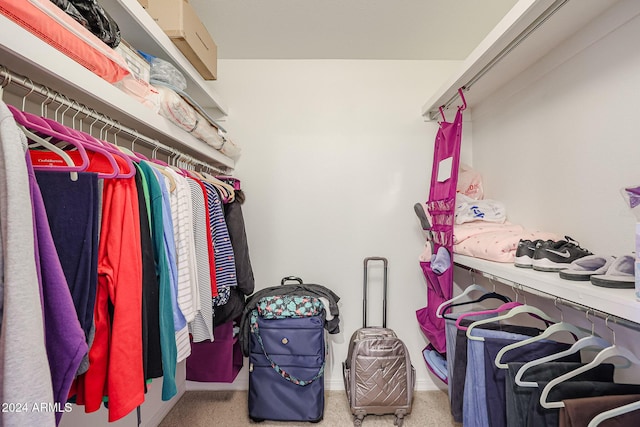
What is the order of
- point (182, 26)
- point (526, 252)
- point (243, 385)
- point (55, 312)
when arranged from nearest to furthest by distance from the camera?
1. point (55, 312)
2. point (526, 252)
3. point (182, 26)
4. point (243, 385)

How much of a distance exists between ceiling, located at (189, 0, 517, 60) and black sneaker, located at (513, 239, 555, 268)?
124 centimetres

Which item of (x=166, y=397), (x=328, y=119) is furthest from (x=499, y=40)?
(x=166, y=397)

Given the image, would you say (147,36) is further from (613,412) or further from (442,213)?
(613,412)

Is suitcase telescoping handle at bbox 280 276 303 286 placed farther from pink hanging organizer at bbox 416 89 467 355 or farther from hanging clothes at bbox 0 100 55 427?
hanging clothes at bbox 0 100 55 427

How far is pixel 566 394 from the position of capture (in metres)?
0.86

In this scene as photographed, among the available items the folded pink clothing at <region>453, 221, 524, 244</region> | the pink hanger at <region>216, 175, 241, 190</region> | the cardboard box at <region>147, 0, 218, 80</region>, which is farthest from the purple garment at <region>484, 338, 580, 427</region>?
the cardboard box at <region>147, 0, 218, 80</region>

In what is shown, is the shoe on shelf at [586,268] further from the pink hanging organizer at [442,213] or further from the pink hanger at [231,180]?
the pink hanger at [231,180]

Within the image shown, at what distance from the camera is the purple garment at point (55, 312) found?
0.63 meters

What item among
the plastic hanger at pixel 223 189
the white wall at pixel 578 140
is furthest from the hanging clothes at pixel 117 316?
the white wall at pixel 578 140

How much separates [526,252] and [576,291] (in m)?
0.35

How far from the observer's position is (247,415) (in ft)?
6.30

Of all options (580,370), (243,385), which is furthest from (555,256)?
(243,385)

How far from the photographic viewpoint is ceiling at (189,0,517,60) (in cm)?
169

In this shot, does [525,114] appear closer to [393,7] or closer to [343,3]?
[393,7]
